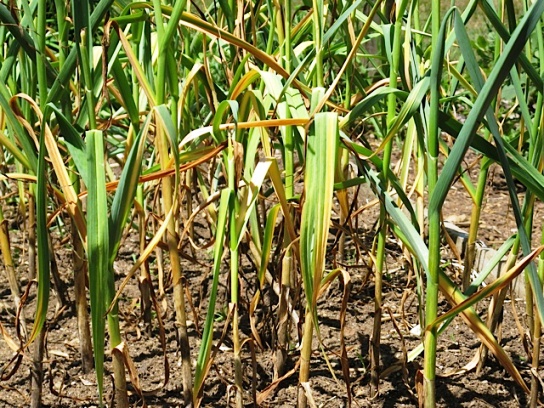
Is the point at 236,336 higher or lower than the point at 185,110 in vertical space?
lower

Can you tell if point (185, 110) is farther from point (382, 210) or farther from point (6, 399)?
point (6, 399)

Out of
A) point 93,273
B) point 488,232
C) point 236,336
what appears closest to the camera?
point 93,273

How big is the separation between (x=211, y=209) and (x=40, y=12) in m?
0.63

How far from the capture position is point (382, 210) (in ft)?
4.91

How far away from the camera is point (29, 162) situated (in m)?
1.42

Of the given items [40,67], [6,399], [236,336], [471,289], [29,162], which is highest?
[40,67]

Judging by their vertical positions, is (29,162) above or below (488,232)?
above

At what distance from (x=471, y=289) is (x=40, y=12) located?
83 cm

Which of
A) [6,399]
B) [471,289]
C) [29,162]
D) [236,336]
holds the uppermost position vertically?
[29,162]

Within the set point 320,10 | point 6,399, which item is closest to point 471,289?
point 320,10

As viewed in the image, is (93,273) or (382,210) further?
(382,210)

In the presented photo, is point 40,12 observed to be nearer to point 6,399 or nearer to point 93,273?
point 93,273

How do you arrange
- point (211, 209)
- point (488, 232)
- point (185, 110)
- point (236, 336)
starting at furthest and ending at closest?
point (488, 232), point (211, 209), point (185, 110), point (236, 336)

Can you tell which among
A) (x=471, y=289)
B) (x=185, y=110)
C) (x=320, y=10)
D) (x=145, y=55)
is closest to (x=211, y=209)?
(x=185, y=110)
